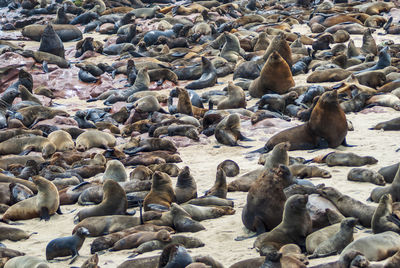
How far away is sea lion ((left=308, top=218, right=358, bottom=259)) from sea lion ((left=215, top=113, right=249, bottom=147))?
5514 millimetres

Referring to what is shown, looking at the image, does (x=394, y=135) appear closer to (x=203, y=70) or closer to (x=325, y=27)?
(x=203, y=70)

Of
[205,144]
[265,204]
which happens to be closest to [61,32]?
[205,144]

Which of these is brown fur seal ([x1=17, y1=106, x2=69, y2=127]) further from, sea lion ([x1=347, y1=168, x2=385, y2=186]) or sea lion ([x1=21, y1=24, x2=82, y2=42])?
sea lion ([x1=21, y1=24, x2=82, y2=42])

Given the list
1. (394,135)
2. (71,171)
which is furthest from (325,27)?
(71,171)

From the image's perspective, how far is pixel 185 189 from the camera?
24.6ft

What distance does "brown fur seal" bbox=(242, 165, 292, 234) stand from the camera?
588 centimetres

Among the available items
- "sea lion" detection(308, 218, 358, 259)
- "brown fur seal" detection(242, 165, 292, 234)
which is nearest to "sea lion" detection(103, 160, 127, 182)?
"brown fur seal" detection(242, 165, 292, 234)

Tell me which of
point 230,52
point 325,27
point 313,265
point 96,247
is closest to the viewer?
point 313,265

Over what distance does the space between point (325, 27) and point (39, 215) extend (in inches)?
575

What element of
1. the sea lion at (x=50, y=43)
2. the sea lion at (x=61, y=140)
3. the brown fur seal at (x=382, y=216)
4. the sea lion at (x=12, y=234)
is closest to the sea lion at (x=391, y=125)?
the brown fur seal at (x=382, y=216)

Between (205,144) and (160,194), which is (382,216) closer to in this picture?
(160,194)

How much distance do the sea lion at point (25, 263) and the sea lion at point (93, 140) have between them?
5269 mm

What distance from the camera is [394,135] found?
9.60 m

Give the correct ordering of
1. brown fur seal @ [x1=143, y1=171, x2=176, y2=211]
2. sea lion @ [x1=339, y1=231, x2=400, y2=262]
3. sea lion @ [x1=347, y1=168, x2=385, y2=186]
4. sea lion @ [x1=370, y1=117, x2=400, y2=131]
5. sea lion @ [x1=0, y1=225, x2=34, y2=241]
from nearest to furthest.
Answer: sea lion @ [x1=339, y1=231, x2=400, y2=262]
sea lion @ [x1=0, y1=225, x2=34, y2=241]
sea lion @ [x1=347, y1=168, x2=385, y2=186]
brown fur seal @ [x1=143, y1=171, x2=176, y2=211]
sea lion @ [x1=370, y1=117, x2=400, y2=131]
